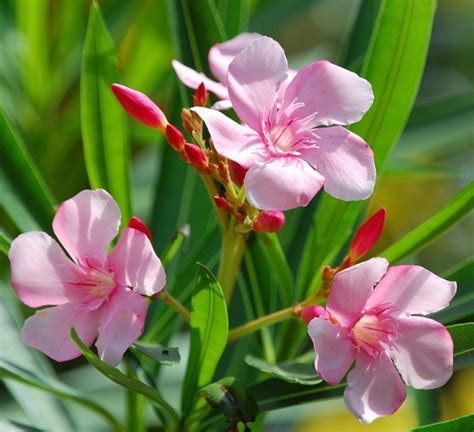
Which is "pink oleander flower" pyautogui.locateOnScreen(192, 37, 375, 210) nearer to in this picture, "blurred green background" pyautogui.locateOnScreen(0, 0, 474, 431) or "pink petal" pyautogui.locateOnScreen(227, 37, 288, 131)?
"pink petal" pyautogui.locateOnScreen(227, 37, 288, 131)

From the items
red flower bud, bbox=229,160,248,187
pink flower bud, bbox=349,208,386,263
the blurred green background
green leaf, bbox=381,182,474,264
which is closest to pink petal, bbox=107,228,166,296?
red flower bud, bbox=229,160,248,187

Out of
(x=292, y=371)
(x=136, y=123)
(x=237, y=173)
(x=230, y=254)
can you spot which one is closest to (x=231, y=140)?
(x=237, y=173)

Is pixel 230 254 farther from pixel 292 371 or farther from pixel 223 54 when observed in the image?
pixel 223 54

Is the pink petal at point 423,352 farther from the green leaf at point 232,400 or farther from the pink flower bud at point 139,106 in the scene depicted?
the pink flower bud at point 139,106

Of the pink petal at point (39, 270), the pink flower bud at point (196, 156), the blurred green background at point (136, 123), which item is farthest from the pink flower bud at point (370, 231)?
the blurred green background at point (136, 123)

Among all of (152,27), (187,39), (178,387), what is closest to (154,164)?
(152,27)
